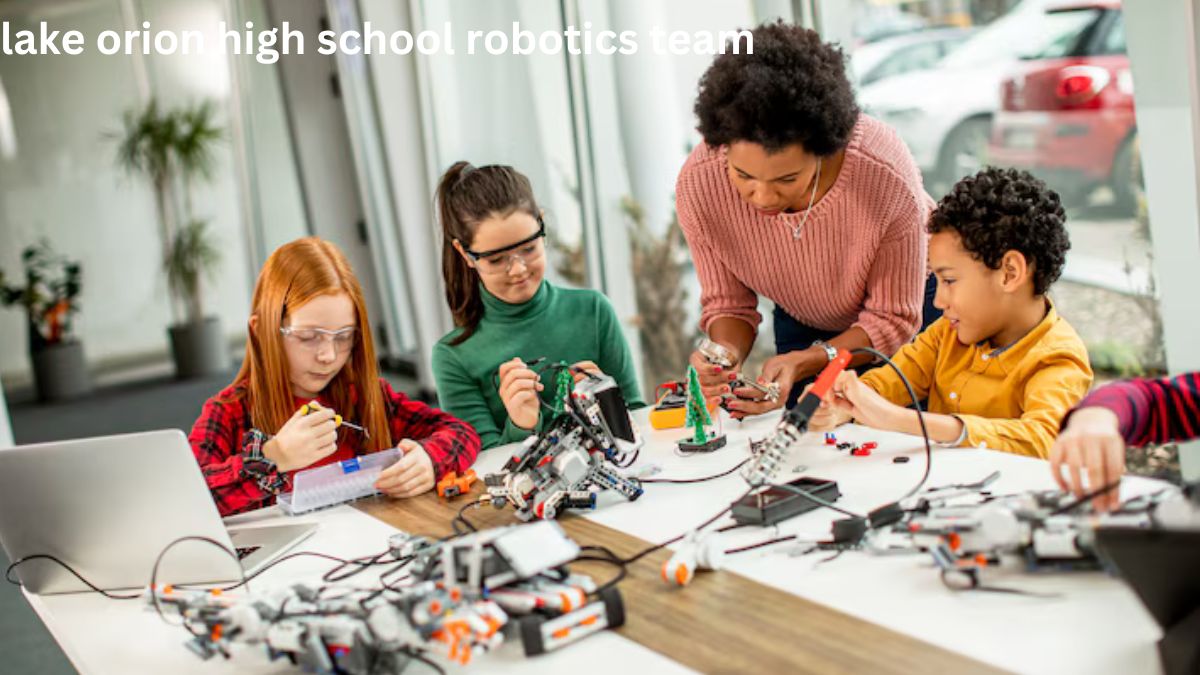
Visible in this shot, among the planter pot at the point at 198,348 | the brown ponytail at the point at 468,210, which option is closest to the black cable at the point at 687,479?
the brown ponytail at the point at 468,210

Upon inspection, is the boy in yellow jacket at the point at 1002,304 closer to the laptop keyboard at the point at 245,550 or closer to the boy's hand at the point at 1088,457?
the boy's hand at the point at 1088,457

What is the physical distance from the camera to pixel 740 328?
8.23 feet

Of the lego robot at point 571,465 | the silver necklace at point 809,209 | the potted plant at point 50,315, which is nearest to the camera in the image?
the lego robot at point 571,465

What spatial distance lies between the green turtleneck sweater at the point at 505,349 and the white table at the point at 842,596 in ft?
1.79

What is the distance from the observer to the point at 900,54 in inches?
149

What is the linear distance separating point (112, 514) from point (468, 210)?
101 cm

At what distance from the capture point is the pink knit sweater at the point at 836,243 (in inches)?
88.1

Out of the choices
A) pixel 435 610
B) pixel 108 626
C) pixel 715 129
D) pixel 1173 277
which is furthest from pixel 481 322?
pixel 1173 277

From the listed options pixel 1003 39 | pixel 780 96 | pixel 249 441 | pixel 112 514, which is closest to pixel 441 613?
pixel 112 514

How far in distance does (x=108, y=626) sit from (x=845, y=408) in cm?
123

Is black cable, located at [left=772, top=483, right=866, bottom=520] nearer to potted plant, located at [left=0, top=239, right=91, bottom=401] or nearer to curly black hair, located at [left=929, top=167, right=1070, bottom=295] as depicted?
curly black hair, located at [left=929, top=167, right=1070, bottom=295]

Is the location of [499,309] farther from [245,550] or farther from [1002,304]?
[1002,304]

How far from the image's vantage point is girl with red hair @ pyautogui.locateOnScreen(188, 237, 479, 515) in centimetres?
199

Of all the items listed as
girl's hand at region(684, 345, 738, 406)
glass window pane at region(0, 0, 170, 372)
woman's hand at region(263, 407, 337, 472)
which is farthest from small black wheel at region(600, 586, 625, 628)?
glass window pane at region(0, 0, 170, 372)
